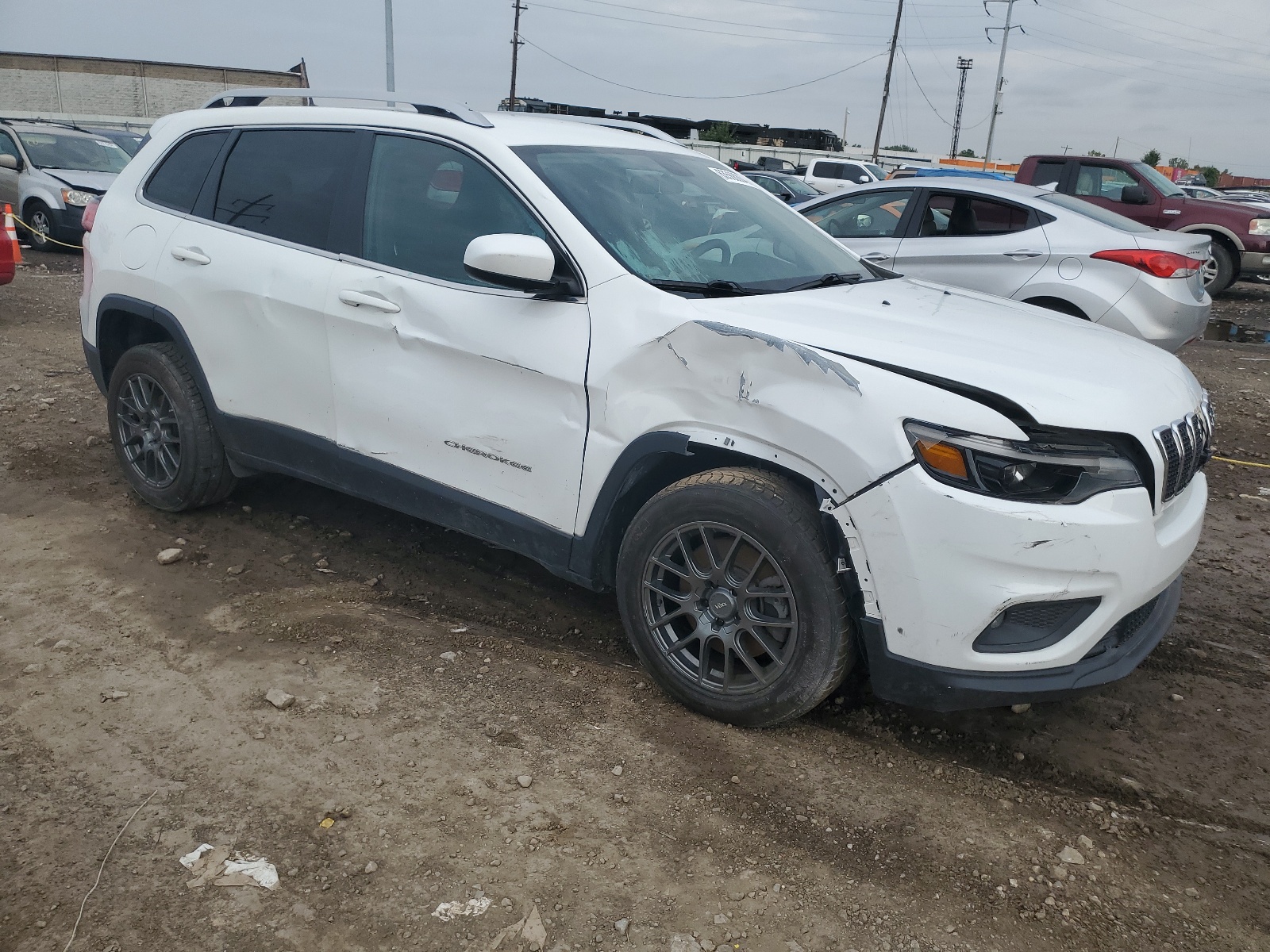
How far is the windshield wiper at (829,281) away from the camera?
340cm

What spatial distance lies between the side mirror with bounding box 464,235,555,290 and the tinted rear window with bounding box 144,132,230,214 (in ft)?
6.24

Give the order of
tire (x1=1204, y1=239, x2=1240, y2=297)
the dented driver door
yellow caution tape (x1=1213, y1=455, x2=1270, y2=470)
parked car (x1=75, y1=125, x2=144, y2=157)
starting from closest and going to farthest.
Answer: the dented driver door < yellow caution tape (x1=1213, y1=455, x2=1270, y2=470) < tire (x1=1204, y1=239, x2=1240, y2=297) < parked car (x1=75, y1=125, x2=144, y2=157)

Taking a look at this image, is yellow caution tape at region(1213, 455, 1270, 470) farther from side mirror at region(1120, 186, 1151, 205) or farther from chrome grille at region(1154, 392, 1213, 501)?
side mirror at region(1120, 186, 1151, 205)

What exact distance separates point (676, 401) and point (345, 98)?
216 cm

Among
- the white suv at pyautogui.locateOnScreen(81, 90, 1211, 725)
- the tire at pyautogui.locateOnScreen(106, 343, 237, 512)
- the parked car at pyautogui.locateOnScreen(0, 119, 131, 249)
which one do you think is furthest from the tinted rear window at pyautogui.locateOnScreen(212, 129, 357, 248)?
the parked car at pyautogui.locateOnScreen(0, 119, 131, 249)

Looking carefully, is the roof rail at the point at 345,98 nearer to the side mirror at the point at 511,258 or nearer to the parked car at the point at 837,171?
the side mirror at the point at 511,258

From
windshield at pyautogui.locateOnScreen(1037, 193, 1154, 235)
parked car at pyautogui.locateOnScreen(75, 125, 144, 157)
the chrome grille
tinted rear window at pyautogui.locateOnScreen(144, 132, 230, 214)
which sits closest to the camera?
the chrome grille

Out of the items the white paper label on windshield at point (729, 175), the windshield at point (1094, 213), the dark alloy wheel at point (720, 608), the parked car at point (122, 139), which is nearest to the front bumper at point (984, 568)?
the dark alloy wheel at point (720, 608)

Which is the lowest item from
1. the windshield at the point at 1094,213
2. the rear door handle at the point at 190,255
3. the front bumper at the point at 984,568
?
the front bumper at the point at 984,568

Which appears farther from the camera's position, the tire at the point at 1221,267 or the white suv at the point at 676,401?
the tire at the point at 1221,267

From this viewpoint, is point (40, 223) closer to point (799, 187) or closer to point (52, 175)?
point (52, 175)

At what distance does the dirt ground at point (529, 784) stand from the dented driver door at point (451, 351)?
688 millimetres

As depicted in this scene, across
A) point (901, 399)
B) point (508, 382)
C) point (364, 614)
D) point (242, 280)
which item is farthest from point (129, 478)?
point (901, 399)

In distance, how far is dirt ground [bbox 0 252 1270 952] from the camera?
230 cm
